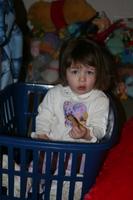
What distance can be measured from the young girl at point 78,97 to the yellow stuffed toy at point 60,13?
0.91 metres

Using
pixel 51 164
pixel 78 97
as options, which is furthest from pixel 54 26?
pixel 51 164

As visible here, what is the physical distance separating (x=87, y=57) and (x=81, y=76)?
0.06 meters

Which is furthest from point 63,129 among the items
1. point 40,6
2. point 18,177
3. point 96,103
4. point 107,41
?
point 40,6

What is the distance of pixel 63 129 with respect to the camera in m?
1.14

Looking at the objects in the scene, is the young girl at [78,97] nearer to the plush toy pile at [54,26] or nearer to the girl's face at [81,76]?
the girl's face at [81,76]

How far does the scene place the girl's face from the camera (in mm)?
1090

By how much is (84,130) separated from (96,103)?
15 centimetres

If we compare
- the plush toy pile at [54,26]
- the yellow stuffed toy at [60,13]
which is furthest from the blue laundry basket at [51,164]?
the yellow stuffed toy at [60,13]

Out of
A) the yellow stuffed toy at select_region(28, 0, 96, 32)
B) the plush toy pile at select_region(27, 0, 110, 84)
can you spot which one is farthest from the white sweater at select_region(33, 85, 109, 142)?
the yellow stuffed toy at select_region(28, 0, 96, 32)

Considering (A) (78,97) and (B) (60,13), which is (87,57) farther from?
(B) (60,13)

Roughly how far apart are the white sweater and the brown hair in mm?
49

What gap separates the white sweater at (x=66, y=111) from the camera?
1113mm

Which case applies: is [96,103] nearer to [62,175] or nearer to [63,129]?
[63,129]

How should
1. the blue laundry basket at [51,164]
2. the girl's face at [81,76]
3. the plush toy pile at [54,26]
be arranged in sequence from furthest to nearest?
the plush toy pile at [54,26]
the girl's face at [81,76]
the blue laundry basket at [51,164]
